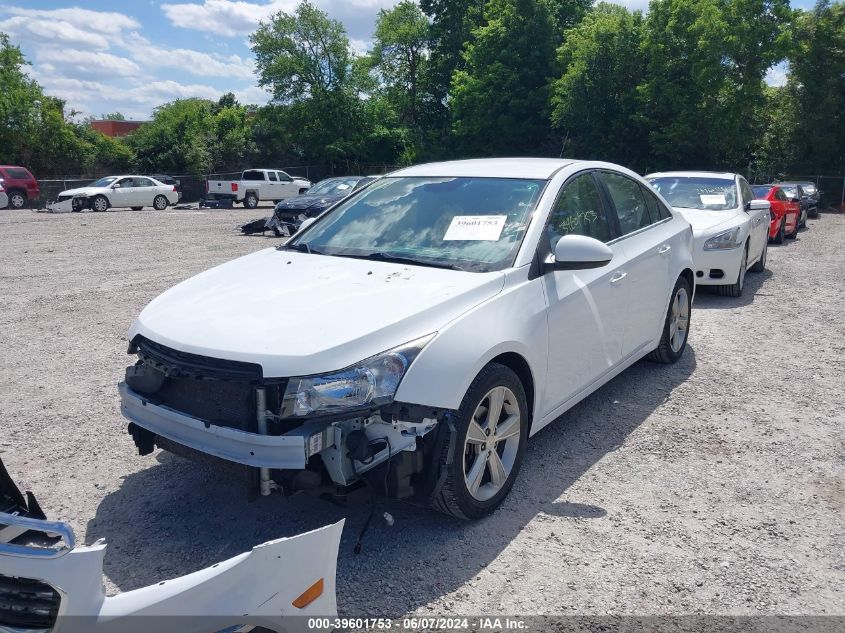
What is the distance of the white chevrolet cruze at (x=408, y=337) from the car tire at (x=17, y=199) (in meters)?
31.2

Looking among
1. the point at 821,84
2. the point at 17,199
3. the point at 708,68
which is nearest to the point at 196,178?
the point at 17,199

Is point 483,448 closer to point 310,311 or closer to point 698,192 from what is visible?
point 310,311

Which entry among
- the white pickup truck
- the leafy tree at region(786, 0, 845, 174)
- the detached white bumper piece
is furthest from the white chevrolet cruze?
the leafy tree at region(786, 0, 845, 174)

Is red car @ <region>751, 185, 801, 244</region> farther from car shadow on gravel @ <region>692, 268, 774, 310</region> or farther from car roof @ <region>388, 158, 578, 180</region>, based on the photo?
car roof @ <region>388, 158, 578, 180</region>

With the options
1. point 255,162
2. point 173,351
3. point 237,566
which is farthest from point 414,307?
point 255,162

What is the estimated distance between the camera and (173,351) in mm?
3250

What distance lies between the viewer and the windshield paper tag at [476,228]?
405 cm

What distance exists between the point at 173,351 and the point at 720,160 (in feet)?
108

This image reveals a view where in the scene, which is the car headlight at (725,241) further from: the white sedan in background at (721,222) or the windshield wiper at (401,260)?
the windshield wiper at (401,260)

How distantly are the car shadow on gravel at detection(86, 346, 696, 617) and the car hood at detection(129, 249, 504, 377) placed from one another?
1.87 ft

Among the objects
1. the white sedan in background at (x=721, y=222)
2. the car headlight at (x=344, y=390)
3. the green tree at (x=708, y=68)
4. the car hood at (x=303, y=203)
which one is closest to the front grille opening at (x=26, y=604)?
the car headlight at (x=344, y=390)

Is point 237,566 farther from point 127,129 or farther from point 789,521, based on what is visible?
point 127,129

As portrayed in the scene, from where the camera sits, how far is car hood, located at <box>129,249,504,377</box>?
301 centimetres

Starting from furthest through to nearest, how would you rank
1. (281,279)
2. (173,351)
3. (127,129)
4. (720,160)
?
(127,129), (720,160), (281,279), (173,351)
